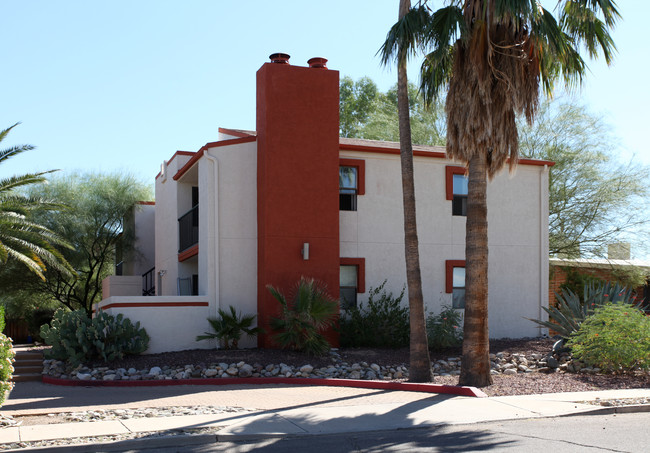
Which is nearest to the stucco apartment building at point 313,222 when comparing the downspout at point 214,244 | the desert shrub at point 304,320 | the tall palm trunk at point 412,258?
the downspout at point 214,244

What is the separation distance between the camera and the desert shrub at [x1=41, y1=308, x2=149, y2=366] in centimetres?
1612

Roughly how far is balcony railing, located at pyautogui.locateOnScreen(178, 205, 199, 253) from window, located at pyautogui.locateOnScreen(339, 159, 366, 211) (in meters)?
4.36

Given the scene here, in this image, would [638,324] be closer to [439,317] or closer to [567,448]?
[439,317]

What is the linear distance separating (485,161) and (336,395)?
543 centimetres

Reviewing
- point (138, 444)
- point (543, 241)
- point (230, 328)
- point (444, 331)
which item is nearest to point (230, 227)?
point (230, 328)

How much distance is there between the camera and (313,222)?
61.6ft

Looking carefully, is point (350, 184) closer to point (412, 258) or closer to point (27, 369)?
point (412, 258)

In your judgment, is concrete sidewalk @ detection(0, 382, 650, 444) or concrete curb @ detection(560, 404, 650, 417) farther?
concrete curb @ detection(560, 404, 650, 417)

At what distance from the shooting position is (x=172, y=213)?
76.9ft

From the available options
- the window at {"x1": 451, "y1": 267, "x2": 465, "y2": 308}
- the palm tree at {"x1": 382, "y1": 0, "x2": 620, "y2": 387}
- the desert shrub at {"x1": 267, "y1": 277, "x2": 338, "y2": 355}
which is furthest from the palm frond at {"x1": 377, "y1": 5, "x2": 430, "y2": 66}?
the window at {"x1": 451, "y1": 267, "x2": 465, "y2": 308}

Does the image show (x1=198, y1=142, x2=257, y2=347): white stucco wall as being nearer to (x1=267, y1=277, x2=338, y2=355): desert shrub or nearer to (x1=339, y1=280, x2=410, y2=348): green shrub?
(x1=267, y1=277, x2=338, y2=355): desert shrub

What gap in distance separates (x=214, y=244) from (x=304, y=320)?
3.53 m

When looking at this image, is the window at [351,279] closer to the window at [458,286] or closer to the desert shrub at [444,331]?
the desert shrub at [444,331]

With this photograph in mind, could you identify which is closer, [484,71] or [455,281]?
[484,71]
